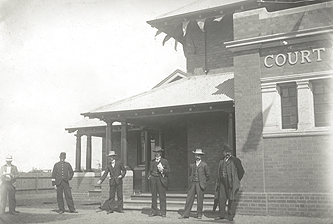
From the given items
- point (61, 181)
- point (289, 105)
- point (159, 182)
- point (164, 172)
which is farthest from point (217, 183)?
point (61, 181)

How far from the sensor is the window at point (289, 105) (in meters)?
10.8

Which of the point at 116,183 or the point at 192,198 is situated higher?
the point at 116,183

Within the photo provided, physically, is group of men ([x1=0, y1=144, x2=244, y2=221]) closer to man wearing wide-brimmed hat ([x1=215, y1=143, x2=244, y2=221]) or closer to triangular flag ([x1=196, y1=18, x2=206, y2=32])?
man wearing wide-brimmed hat ([x1=215, y1=143, x2=244, y2=221])

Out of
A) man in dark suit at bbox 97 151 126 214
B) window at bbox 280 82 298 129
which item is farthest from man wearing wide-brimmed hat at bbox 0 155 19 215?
window at bbox 280 82 298 129

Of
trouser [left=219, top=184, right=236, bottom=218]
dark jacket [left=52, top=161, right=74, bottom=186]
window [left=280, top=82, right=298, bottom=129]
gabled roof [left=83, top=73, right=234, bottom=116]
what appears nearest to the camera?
trouser [left=219, top=184, right=236, bottom=218]

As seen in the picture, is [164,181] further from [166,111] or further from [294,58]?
[294,58]

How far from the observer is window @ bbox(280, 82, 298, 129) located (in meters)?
10.8

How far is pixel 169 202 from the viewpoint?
12578mm

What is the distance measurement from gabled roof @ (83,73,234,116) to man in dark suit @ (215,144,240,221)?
2.22m

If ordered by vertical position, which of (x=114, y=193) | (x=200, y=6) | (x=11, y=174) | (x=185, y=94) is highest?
(x=200, y=6)

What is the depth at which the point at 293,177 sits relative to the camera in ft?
33.9

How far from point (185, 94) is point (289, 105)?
3778mm

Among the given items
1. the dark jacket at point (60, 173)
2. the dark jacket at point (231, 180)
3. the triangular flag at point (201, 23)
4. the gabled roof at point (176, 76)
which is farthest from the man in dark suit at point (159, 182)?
the triangular flag at point (201, 23)

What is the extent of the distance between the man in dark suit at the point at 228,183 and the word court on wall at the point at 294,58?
2624 millimetres
